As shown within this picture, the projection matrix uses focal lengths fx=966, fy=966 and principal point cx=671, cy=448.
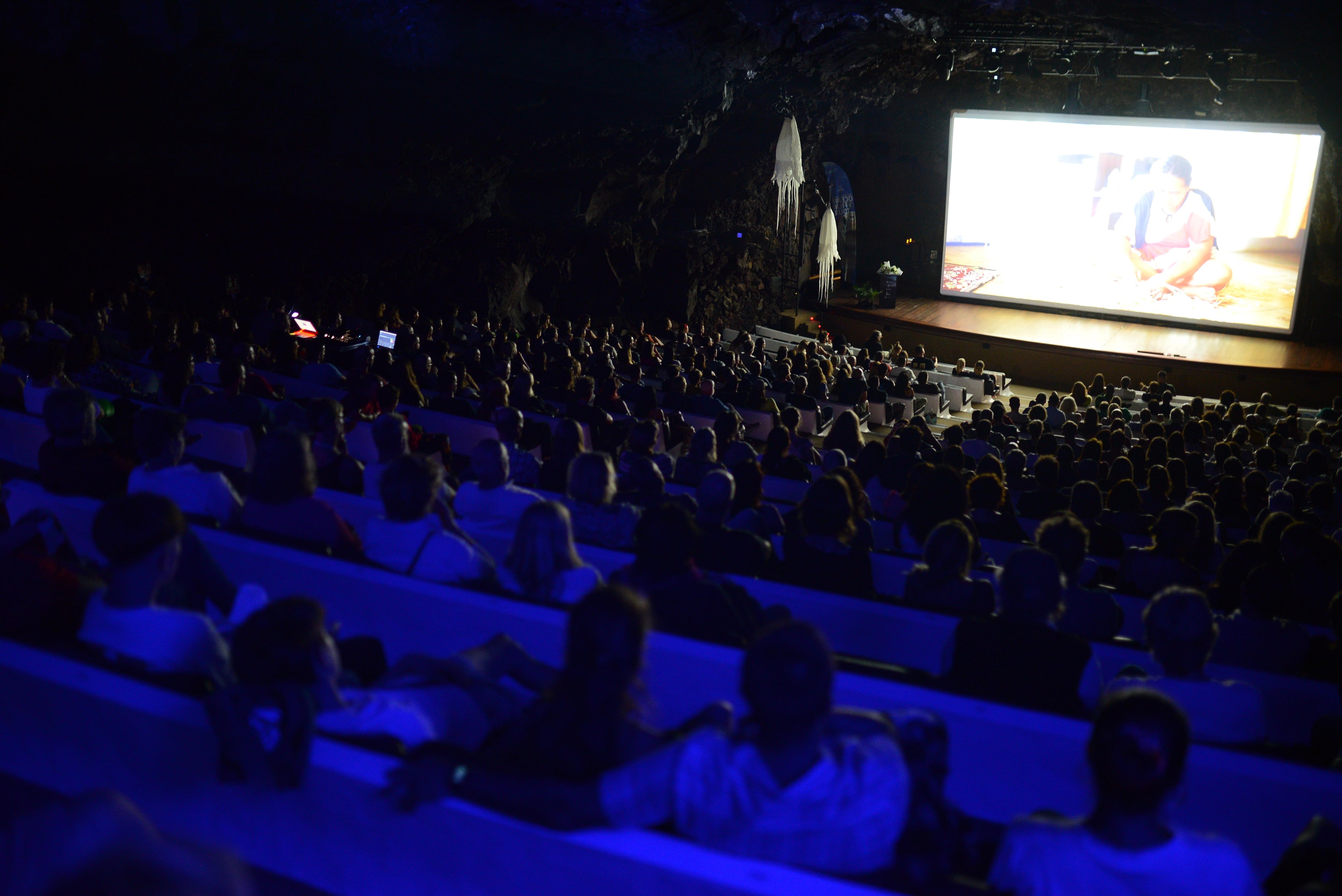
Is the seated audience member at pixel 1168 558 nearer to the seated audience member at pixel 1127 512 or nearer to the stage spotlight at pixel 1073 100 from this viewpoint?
the seated audience member at pixel 1127 512

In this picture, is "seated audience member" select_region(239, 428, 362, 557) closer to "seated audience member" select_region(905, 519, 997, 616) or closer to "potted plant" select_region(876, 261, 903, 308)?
"seated audience member" select_region(905, 519, 997, 616)

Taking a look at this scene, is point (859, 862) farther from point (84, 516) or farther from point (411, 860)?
point (84, 516)

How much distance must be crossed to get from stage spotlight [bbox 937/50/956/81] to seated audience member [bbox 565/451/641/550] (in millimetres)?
15537

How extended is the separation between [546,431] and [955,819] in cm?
458

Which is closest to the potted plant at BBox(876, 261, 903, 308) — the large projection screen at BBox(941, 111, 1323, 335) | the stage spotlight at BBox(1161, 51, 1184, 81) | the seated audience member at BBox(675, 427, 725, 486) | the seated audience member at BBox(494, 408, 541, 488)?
the large projection screen at BBox(941, 111, 1323, 335)

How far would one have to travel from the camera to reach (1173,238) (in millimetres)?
18297

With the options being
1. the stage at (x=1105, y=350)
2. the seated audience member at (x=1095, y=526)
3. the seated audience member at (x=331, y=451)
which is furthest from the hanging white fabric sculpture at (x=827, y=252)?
the seated audience member at (x=331, y=451)

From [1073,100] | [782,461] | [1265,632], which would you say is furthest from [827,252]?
[1265,632]

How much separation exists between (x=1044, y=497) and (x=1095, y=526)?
32.0 inches

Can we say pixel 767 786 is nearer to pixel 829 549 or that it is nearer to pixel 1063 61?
pixel 829 549

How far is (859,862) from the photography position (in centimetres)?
178

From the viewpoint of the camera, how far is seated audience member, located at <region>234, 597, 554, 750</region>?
75.8 inches

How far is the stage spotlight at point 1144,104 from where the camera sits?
1802cm

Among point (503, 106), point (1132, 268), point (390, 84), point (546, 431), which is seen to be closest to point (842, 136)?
point (1132, 268)
